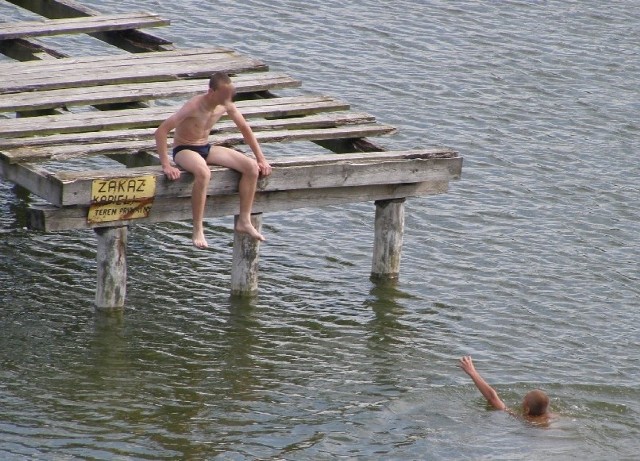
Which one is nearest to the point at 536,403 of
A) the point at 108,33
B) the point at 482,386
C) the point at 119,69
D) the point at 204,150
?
the point at 482,386

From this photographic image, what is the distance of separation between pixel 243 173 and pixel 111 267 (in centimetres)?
146

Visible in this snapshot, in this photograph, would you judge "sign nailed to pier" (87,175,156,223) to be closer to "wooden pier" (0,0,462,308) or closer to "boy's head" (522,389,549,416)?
"wooden pier" (0,0,462,308)

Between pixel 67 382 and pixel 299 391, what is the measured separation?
1.92m

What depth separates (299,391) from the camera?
1170 centimetres

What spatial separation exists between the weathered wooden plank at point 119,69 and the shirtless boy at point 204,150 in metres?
2.27

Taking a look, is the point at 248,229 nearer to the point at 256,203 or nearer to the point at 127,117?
the point at 256,203

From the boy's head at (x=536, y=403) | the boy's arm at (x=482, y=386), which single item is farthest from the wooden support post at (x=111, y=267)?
the boy's head at (x=536, y=403)

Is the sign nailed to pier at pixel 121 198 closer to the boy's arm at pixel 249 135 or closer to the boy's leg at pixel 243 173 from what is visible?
the boy's leg at pixel 243 173

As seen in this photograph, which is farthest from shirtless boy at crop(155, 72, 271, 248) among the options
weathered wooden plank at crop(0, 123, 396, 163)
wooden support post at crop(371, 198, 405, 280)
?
wooden support post at crop(371, 198, 405, 280)

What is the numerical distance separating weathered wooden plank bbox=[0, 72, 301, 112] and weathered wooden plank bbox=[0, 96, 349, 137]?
15 centimetres

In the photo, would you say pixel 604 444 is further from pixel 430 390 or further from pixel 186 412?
pixel 186 412

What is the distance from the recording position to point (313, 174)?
12.7 m

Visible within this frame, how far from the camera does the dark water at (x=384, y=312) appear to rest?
36.2ft

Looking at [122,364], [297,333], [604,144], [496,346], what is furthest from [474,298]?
[604,144]
